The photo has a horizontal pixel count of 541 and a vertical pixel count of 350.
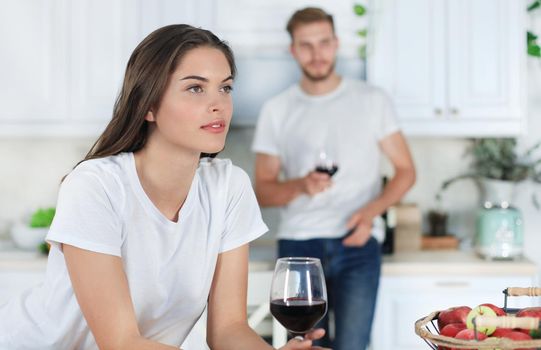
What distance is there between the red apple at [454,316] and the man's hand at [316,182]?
5.71ft

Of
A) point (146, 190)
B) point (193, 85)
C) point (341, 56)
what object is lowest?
point (146, 190)

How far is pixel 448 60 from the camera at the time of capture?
3.69 metres

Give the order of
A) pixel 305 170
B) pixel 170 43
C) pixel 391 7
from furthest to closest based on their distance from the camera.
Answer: pixel 391 7
pixel 305 170
pixel 170 43

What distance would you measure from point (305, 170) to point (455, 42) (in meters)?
0.96

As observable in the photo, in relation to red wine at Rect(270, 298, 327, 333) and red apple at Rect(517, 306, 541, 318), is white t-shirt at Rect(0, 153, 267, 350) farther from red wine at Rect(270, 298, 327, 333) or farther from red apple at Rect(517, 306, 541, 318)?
red apple at Rect(517, 306, 541, 318)

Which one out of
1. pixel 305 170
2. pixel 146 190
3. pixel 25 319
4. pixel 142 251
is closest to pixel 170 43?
pixel 146 190

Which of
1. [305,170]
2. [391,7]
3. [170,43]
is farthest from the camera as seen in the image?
[391,7]

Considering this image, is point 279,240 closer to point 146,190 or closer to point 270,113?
point 270,113

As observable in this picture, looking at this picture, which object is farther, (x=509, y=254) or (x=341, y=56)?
(x=341, y=56)

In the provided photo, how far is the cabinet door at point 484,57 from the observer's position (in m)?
3.67

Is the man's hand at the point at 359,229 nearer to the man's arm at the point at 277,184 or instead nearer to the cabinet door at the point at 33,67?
the man's arm at the point at 277,184

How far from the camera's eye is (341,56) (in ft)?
12.4

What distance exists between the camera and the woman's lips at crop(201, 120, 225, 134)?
181cm

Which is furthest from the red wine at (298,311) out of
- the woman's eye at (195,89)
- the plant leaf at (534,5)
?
the plant leaf at (534,5)
